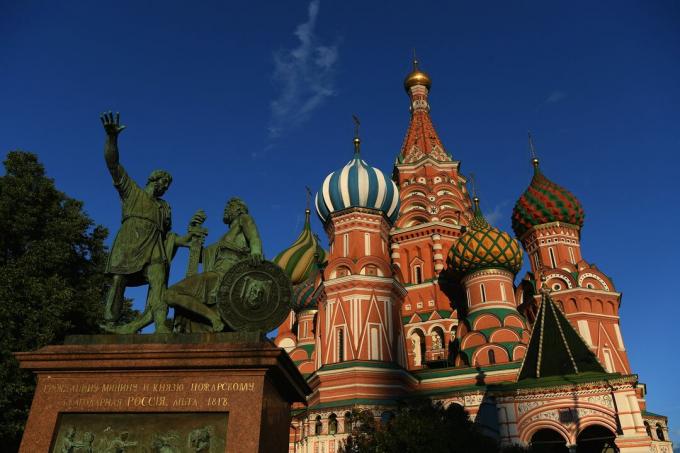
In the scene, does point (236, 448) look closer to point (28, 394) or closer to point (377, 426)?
point (28, 394)

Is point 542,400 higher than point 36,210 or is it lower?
lower

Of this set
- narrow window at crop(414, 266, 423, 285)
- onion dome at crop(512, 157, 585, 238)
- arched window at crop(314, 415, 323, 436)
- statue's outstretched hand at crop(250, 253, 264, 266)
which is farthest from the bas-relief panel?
onion dome at crop(512, 157, 585, 238)

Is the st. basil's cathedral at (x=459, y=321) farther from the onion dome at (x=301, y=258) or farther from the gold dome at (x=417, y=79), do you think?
the gold dome at (x=417, y=79)

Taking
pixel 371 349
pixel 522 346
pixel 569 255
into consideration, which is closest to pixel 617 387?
pixel 522 346

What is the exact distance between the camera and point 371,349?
27266 millimetres

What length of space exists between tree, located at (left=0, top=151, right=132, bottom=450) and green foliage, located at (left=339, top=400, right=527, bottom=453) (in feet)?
29.1

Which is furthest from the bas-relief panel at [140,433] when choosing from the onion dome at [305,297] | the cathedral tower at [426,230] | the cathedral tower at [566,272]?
the onion dome at [305,297]

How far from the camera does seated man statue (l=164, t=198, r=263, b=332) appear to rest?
7.39m

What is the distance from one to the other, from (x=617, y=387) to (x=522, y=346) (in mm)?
7836

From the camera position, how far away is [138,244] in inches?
305

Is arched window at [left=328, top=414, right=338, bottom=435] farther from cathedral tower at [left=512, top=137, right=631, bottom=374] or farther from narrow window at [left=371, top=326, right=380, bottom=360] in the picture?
cathedral tower at [left=512, top=137, right=631, bottom=374]

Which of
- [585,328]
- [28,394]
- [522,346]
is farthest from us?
[585,328]

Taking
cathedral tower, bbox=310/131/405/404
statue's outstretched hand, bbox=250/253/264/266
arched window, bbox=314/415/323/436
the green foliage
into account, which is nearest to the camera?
statue's outstretched hand, bbox=250/253/264/266

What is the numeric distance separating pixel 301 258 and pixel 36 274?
92.1 ft
